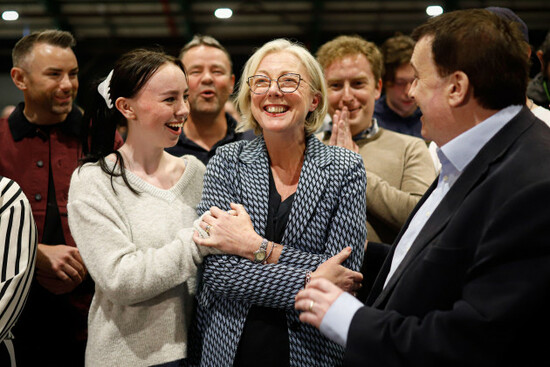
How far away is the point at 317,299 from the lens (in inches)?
64.0

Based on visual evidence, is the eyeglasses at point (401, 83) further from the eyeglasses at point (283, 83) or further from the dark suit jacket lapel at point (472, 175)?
the dark suit jacket lapel at point (472, 175)

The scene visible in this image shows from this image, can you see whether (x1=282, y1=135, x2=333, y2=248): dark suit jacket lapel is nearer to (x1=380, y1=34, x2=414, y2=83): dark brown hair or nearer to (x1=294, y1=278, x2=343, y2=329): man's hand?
(x1=294, y1=278, x2=343, y2=329): man's hand

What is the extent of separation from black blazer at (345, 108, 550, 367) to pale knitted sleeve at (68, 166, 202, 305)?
816mm

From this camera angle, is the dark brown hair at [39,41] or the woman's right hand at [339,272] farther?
the dark brown hair at [39,41]

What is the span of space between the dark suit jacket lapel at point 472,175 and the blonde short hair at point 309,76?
985mm

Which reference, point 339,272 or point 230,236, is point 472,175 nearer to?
point 339,272

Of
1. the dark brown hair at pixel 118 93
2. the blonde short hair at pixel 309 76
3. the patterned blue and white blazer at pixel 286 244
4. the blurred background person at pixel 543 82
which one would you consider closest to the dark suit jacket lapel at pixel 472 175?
the patterned blue and white blazer at pixel 286 244

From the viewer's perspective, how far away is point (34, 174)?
9.51 feet

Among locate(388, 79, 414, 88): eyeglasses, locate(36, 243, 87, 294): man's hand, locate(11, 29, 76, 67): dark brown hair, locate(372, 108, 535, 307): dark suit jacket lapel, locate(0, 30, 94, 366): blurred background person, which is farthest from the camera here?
locate(388, 79, 414, 88): eyeglasses

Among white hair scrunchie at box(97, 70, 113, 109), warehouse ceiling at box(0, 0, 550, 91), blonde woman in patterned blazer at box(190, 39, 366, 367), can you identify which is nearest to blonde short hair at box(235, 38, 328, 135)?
blonde woman in patterned blazer at box(190, 39, 366, 367)

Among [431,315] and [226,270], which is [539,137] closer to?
[431,315]

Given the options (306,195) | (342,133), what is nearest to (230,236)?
(306,195)

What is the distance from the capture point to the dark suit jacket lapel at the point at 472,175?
152cm

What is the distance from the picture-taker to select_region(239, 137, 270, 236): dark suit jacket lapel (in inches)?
86.2
